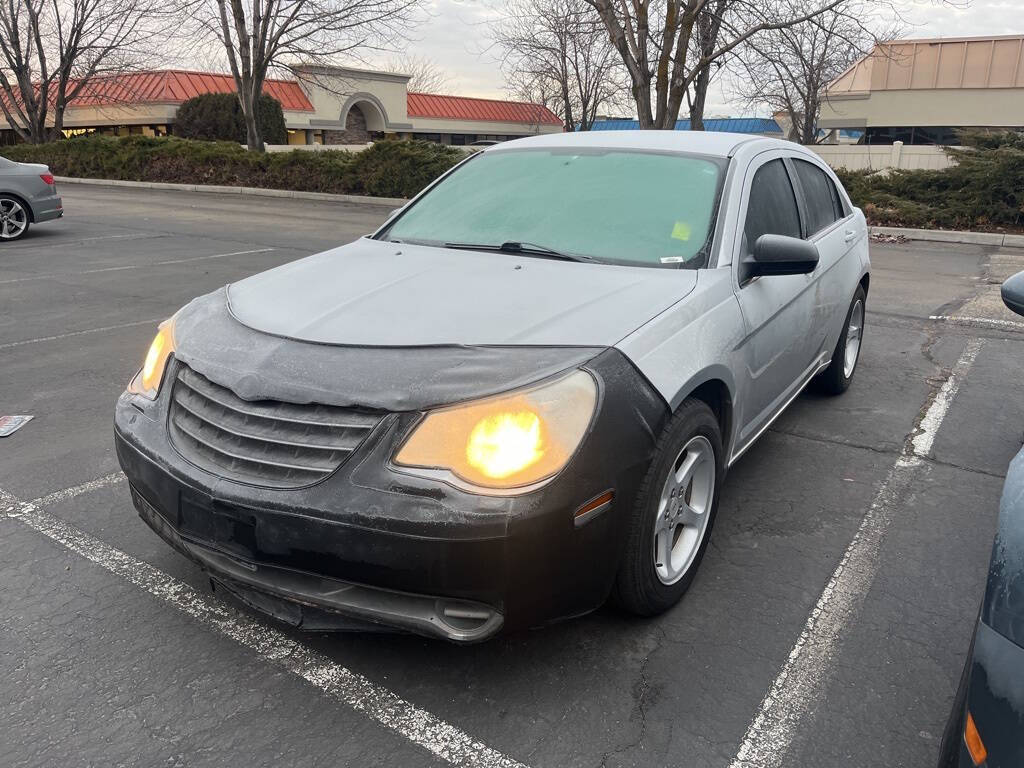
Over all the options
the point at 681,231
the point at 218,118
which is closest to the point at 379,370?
the point at 681,231

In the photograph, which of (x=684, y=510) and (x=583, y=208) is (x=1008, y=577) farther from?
(x=583, y=208)

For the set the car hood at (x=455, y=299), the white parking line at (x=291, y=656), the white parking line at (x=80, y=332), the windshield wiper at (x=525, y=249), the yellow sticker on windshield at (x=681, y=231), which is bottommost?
the white parking line at (x=291, y=656)

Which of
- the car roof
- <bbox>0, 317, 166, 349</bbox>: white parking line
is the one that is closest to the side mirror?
the car roof

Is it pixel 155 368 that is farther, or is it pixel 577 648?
pixel 155 368

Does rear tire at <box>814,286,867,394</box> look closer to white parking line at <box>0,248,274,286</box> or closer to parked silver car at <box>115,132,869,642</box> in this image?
parked silver car at <box>115,132,869,642</box>

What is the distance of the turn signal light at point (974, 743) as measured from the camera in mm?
1519

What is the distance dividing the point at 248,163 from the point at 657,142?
21.7m

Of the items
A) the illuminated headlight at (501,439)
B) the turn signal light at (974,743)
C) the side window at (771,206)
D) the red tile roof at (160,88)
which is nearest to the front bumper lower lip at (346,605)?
the illuminated headlight at (501,439)

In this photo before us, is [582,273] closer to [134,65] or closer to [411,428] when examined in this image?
[411,428]

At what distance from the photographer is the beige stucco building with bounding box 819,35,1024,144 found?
3116 cm

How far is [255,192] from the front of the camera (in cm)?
2258

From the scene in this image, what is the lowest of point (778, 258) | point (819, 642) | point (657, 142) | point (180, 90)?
point (819, 642)

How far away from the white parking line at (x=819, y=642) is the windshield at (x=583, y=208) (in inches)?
54.7

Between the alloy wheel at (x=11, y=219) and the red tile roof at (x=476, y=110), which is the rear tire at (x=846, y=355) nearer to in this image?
the alloy wheel at (x=11, y=219)
